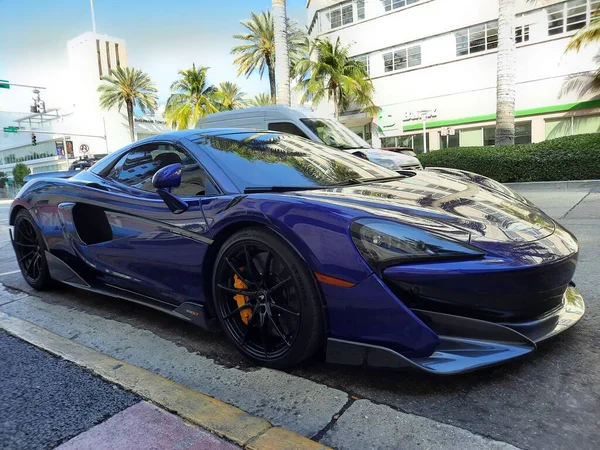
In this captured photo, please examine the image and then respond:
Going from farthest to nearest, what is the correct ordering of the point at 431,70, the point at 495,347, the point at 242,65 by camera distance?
the point at 242,65 → the point at 431,70 → the point at 495,347

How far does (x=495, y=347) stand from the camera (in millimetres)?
1812

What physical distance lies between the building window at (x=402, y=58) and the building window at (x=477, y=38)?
1.92m

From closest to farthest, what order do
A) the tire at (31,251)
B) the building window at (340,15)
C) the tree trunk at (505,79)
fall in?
the tire at (31,251)
the tree trunk at (505,79)
the building window at (340,15)

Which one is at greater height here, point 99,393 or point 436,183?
point 436,183

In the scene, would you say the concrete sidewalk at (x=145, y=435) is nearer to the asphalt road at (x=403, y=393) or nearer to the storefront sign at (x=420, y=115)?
the asphalt road at (x=403, y=393)

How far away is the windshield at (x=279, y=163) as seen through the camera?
2518 millimetres

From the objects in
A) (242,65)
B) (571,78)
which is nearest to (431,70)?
(571,78)

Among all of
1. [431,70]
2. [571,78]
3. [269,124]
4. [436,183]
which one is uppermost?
[431,70]

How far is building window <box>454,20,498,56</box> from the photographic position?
19203mm

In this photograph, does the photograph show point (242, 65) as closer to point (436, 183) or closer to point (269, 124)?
point (269, 124)

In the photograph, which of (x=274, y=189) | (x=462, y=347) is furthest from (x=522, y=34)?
(x=462, y=347)

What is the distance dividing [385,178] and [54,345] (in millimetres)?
2274

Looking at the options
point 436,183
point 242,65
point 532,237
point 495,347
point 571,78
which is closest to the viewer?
point 495,347

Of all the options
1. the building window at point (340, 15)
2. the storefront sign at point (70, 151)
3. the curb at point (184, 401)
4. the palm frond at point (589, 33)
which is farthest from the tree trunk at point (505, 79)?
the storefront sign at point (70, 151)
